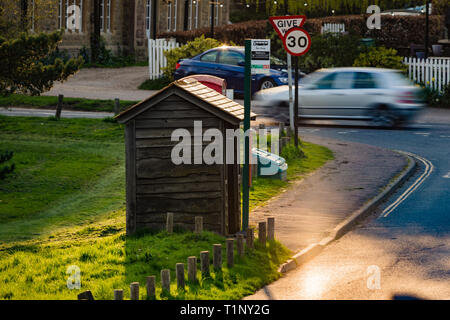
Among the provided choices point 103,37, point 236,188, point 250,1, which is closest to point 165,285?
point 236,188

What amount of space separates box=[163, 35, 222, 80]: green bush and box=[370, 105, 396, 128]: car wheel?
10.3 metres

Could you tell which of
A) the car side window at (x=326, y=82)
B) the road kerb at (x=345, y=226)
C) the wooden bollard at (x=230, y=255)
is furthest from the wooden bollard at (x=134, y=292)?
the car side window at (x=326, y=82)

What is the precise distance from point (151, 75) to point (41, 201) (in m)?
18.1

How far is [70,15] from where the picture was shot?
135 feet

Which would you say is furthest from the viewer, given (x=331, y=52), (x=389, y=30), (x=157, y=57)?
(x=389, y=30)

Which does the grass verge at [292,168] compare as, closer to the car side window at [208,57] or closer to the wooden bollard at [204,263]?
the wooden bollard at [204,263]

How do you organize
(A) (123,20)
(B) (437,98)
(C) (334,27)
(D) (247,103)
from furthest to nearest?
(A) (123,20)
(C) (334,27)
(B) (437,98)
(D) (247,103)

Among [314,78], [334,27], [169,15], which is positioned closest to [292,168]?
[314,78]

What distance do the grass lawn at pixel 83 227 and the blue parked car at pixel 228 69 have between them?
16.1 ft

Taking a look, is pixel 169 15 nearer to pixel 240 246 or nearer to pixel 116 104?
pixel 116 104

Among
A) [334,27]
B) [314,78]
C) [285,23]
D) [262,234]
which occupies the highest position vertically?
[334,27]

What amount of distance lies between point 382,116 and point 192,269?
1511 centimetres

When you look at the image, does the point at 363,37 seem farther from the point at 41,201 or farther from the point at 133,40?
the point at 41,201

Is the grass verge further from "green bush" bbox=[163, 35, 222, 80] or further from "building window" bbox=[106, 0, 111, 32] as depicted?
"building window" bbox=[106, 0, 111, 32]
